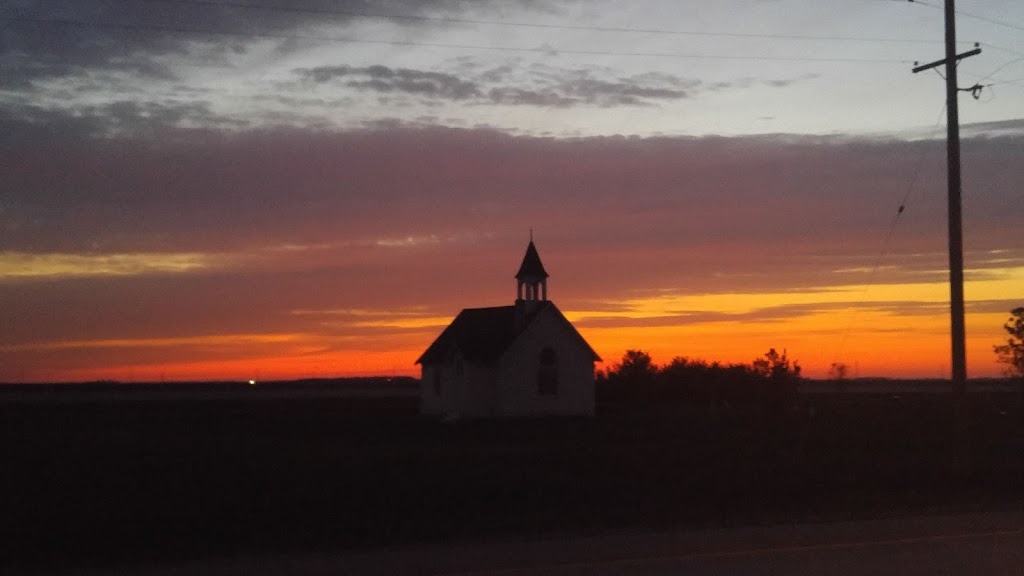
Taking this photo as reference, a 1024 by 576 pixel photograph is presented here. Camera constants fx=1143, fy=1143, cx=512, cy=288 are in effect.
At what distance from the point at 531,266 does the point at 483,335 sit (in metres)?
4.48

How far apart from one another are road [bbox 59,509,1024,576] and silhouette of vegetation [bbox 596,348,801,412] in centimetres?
5331

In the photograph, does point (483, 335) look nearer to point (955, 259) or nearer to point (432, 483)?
point (432, 483)

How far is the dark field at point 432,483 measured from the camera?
1836 centimetres

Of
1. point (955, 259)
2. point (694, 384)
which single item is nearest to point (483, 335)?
point (694, 384)

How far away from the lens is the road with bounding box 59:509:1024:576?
45.2 ft

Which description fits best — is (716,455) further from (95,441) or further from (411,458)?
(95,441)

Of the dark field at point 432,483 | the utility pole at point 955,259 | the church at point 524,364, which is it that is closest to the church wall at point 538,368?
the church at point 524,364

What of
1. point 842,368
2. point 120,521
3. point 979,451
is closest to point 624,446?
point 979,451

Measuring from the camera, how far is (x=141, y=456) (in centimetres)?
3203

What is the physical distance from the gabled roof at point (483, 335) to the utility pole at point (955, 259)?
33489 mm

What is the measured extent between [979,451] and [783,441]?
21.5 ft

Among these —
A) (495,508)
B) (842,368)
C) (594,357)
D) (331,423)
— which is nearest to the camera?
(495,508)

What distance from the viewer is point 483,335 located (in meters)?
60.7

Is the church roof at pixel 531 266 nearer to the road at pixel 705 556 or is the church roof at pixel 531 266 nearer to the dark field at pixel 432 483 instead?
the dark field at pixel 432 483
